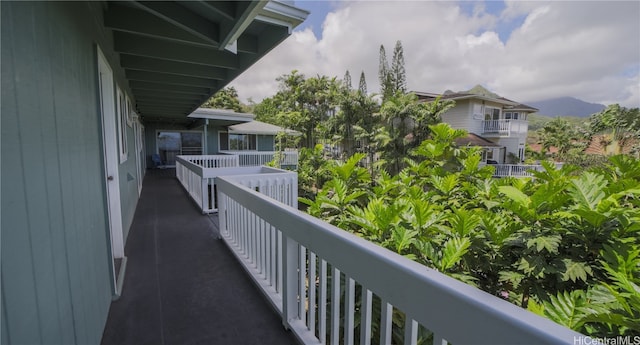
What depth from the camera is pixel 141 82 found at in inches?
211

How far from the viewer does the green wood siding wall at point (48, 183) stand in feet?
2.96

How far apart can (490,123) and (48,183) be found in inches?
899

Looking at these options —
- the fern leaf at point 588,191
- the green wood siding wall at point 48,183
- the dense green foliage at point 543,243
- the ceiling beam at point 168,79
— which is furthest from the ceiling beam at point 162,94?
the fern leaf at point 588,191

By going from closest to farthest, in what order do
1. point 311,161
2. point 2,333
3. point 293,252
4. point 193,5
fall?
point 2,333, point 293,252, point 193,5, point 311,161

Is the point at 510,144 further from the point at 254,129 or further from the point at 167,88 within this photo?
the point at 167,88

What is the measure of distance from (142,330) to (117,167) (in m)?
2.06

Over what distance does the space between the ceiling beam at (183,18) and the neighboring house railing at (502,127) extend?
69.7 feet

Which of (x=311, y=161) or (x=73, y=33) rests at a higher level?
(x=73, y=33)

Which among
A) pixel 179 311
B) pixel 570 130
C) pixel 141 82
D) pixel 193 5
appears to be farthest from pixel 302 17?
pixel 570 130

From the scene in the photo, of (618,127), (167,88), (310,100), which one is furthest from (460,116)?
(167,88)

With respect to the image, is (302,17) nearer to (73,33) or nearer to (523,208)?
(73,33)

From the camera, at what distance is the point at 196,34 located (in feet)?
8.57

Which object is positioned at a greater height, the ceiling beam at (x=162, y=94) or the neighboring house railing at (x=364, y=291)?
the ceiling beam at (x=162, y=94)

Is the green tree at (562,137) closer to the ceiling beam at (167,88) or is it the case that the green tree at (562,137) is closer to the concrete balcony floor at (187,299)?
the ceiling beam at (167,88)
